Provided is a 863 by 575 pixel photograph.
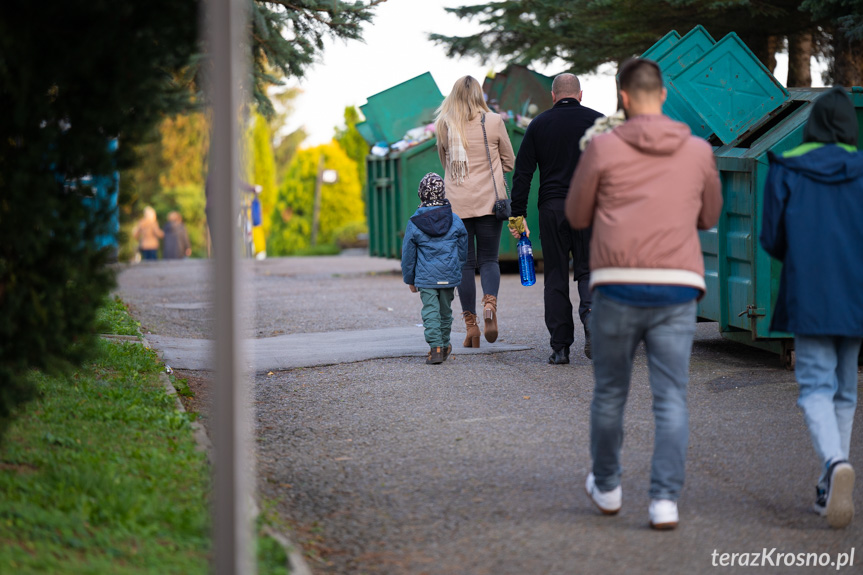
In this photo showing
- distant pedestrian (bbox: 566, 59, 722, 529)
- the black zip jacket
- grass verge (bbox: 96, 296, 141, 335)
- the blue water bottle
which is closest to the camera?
distant pedestrian (bbox: 566, 59, 722, 529)

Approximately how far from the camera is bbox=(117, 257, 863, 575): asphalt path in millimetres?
3922

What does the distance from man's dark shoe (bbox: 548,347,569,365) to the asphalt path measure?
7cm

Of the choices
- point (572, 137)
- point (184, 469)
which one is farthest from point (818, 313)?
point (572, 137)

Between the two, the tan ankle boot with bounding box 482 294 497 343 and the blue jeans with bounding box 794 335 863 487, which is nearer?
the blue jeans with bounding box 794 335 863 487

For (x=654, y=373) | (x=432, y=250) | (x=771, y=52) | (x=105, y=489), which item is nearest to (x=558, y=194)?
(x=432, y=250)

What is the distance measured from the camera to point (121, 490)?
4297mm

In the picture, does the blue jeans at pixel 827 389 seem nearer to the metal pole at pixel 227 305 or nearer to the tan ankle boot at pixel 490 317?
the metal pole at pixel 227 305

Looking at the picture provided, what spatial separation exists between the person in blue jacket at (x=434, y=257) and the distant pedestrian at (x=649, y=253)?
11.2 ft

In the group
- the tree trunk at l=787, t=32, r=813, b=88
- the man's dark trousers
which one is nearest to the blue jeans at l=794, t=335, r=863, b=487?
the man's dark trousers

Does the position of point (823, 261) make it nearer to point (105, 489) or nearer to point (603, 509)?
point (603, 509)

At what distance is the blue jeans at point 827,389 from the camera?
4.22m

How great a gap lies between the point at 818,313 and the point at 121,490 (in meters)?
2.88

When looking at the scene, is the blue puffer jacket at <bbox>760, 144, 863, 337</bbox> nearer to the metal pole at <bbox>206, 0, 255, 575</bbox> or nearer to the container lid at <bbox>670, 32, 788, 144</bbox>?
the metal pole at <bbox>206, 0, 255, 575</bbox>

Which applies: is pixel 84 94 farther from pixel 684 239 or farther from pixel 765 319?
pixel 765 319
